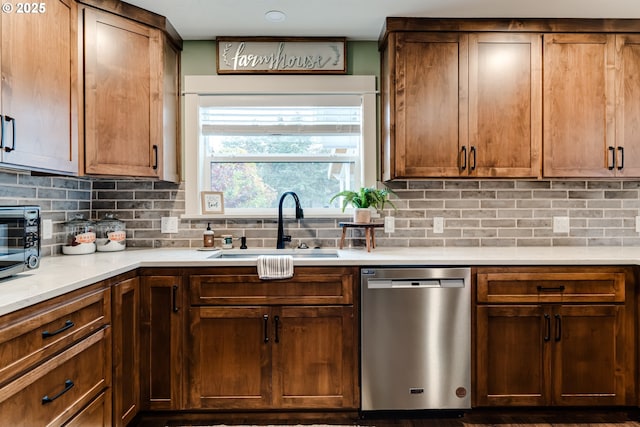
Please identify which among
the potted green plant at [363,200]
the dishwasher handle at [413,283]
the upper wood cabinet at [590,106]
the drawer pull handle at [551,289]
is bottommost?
the drawer pull handle at [551,289]

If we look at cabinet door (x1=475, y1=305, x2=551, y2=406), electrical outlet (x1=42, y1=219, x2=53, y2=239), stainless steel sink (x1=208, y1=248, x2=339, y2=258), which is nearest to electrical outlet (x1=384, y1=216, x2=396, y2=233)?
stainless steel sink (x1=208, y1=248, x2=339, y2=258)

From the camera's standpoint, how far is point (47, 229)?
7.62ft

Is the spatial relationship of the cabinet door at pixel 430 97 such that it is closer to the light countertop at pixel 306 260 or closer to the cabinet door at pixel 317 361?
the light countertop at pixel 306 260

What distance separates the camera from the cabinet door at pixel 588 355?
212 centimetres

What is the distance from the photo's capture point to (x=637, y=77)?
2438mm

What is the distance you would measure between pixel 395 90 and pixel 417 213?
33.9 inches

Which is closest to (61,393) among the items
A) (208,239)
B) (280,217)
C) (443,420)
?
(208,239)

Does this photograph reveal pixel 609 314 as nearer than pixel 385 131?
Yes

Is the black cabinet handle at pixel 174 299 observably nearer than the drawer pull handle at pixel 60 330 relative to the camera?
No

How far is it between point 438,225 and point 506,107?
0.87 m

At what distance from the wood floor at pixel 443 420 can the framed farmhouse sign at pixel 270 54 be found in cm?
218

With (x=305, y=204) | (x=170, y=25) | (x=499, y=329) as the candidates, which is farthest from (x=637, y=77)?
(x=170, y=25)

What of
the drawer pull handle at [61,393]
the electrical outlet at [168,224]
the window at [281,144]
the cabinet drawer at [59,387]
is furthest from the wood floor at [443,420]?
the window at [281,144]

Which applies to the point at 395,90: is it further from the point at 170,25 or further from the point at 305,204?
the point at 170,25
